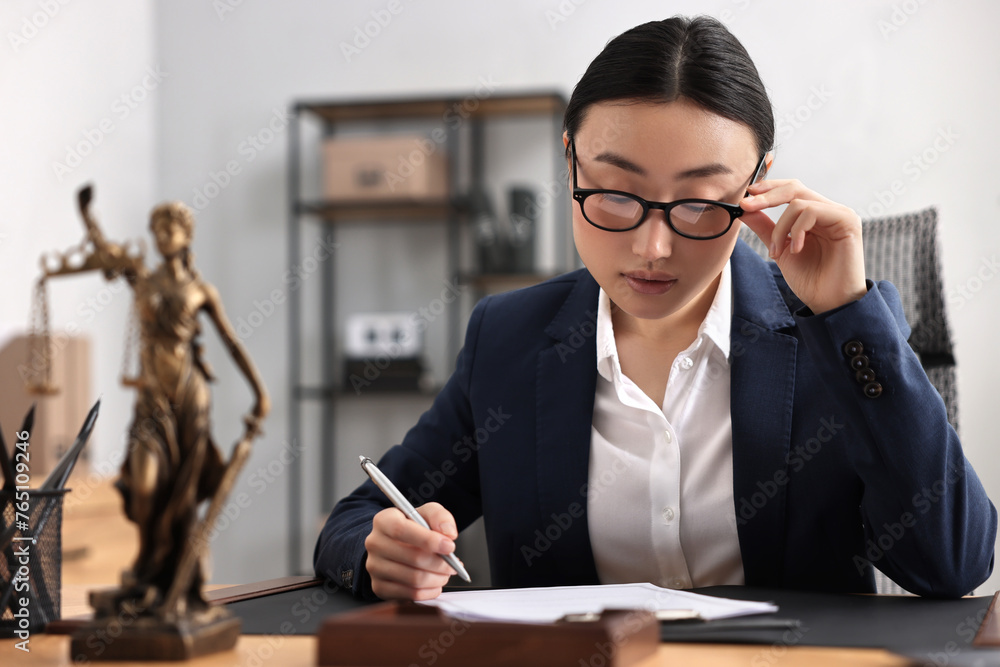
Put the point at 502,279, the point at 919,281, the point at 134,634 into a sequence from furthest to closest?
the point at 502,279, the point at 919,281, the point at 134,634

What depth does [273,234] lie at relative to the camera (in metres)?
3.73

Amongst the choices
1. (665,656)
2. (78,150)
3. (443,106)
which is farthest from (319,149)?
(665,656)

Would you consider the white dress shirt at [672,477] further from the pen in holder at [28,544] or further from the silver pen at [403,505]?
the pen in holder at [28,544]

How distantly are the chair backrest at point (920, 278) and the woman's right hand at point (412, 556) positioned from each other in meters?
0.79

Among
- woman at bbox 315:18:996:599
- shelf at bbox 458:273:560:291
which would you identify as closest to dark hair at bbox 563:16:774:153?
woman at bbox 315:18:996:599

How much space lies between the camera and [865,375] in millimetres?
962

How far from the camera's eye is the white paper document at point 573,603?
2.34ft

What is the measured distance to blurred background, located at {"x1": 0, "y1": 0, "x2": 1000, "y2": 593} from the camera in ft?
10.1

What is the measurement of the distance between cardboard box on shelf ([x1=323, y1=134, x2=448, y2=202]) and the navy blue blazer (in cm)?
201

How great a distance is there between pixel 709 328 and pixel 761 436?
0.16 meters

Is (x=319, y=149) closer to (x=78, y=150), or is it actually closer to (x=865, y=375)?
(x=78, y=150)

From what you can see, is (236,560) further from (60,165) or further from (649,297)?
(649,297)

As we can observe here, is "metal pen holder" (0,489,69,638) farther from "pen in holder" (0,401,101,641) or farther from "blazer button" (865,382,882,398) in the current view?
"blazer button" (865,382,882,398)

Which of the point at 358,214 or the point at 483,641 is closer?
the point at 483,641
